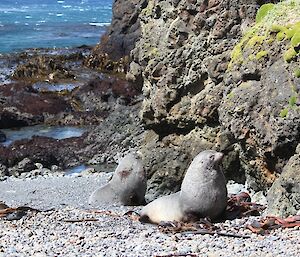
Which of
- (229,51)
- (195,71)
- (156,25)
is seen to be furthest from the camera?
(156,25)

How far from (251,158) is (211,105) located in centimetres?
209

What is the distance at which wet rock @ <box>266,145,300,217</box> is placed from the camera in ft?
24.3

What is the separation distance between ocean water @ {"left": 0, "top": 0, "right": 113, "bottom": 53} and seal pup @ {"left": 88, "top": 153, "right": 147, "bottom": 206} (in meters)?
31.8

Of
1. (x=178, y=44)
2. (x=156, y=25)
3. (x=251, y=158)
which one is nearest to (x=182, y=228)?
(x=251, y=158)

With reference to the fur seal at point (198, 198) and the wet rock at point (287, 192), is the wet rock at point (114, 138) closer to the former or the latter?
the fur seal at point (198, 198)

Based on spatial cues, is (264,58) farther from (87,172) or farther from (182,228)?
(87,172)

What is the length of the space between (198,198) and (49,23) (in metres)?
56.4

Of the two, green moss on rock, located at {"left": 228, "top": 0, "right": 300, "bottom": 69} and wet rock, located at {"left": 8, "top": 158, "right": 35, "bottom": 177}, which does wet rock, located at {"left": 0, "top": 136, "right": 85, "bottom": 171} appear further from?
green moss on rock, located at {"left": 228, "top": 0, "right": 300, "bottom": 69}

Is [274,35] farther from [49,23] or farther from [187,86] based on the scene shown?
[49,23]

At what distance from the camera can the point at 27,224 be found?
824 centimetres

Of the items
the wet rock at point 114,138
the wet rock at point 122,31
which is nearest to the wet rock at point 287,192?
the wet rock at point 114,138

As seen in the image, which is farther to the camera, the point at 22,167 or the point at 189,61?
the point at 22,167

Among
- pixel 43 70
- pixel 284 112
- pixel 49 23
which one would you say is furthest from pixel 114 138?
pixel 49 23

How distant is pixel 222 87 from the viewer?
1065 cm
